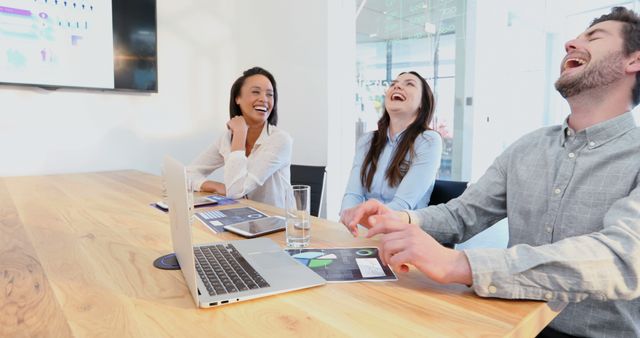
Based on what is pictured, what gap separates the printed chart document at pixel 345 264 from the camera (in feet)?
2.67

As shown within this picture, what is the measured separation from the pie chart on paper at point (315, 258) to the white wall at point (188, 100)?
2327mm

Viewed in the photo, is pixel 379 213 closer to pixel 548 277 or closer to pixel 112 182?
pixel 548 277

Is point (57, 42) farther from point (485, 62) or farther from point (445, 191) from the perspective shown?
point (485, 62)

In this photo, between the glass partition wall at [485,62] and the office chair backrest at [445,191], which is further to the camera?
the glass partition wall at [485,62]

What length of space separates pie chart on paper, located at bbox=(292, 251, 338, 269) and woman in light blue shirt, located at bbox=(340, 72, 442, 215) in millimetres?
931

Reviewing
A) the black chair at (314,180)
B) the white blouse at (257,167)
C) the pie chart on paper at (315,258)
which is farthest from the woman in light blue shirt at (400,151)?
the pie chart on paper at (315,258)

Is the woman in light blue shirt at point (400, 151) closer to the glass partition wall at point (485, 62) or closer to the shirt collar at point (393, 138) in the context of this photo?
the shirt collar at point (393, 138)

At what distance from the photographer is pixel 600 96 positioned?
1104 millimetres

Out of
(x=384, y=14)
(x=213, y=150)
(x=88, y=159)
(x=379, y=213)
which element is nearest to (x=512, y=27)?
(x=384, y=14)

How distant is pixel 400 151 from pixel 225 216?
0.96 m

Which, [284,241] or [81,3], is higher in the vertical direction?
[81,3]

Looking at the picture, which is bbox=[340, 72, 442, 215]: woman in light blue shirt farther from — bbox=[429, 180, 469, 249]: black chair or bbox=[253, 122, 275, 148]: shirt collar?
bbox=[253, 122, 275, 148]: shirt collar

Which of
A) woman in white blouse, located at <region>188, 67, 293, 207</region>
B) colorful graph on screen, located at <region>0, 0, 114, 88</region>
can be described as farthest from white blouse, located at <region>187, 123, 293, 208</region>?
colorful graph on screen, located at <region>0, 0, 114, 88</region>

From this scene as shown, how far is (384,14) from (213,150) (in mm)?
1892
